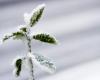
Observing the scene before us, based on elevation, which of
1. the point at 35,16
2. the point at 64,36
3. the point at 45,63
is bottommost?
the point at 45,63

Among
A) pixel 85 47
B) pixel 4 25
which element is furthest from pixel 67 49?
pixel 4 25

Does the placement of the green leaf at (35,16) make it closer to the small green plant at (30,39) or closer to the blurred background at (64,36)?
the small green plant at (30,39)

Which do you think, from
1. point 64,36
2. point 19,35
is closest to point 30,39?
point 19,35

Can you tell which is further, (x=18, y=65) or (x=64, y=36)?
(x=64, y=36)

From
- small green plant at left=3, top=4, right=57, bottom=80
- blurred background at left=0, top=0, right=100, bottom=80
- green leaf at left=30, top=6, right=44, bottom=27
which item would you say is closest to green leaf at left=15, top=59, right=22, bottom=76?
small green plant at left=3, top=4, right=57, bottom=80

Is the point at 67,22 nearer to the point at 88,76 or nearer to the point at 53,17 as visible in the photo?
the point at 53,17

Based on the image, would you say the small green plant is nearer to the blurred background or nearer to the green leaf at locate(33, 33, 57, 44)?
the green leaf at locate(33, 33, 57, 44)

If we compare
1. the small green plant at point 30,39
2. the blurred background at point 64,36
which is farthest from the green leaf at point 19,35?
the blurred background at point 64,36

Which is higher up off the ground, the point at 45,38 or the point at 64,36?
the point at 64,36

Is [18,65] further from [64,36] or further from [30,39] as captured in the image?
[64,36]
